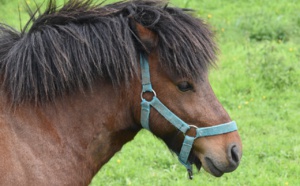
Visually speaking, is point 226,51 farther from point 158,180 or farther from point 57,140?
point 57,140

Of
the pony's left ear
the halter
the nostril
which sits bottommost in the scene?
the nostril

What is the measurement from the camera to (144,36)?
331 cm

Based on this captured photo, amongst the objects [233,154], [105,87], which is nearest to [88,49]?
[105,87]

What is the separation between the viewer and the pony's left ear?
3309mm

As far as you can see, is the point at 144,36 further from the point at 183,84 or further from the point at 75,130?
the point at 75,130

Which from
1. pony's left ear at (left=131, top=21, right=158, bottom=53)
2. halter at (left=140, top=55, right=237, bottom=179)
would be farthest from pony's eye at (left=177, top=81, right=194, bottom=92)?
pony's left ear at (left=131, top=21, right=158, bottom=53)

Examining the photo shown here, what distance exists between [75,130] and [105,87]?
0.96ft

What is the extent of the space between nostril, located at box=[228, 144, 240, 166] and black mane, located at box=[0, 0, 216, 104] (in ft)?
1.53

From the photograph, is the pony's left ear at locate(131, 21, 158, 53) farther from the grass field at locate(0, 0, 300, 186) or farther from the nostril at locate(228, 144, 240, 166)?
the nostril at locate(228, 144, 240, 166)

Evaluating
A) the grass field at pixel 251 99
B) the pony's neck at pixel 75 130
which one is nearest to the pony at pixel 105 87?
the pony's neck at pixel 75 130

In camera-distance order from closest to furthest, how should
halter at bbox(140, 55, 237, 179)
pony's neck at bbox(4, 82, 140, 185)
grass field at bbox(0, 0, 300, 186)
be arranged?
1. pony's neck at bbox(4, 82, 140, 185)
2. halter at bbox(140, 55, 237, 179)
3. grass field at bbox(0, 0, 300, 186)

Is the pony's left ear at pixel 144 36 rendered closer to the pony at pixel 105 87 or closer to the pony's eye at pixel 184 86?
the pony at pixel 105 87

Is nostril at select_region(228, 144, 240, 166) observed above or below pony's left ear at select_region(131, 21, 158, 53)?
below

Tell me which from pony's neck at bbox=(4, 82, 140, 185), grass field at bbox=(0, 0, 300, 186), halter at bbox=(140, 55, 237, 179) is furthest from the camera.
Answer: grass field at bbox=(0, 0, 300, 186)
